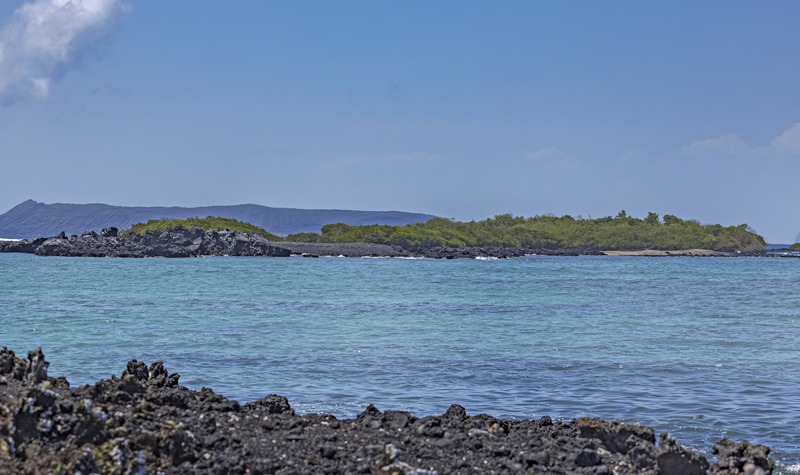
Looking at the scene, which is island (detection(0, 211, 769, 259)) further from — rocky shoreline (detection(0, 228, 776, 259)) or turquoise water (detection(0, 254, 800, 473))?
turquoise water (detection(0, 254, 800, 473))

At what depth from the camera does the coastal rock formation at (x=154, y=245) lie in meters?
68.9

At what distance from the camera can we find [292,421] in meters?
6.60

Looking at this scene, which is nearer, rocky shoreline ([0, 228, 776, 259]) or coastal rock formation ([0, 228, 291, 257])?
coastal rock formation ([0, 228, 291, 257])

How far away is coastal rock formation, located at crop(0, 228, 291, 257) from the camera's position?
6894 centimetres

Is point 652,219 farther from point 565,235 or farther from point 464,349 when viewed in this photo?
point 464,349

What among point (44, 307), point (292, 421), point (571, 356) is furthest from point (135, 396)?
point (44, 307)

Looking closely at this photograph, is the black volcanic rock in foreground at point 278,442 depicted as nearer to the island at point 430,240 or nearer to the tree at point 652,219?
the island at point 430,240

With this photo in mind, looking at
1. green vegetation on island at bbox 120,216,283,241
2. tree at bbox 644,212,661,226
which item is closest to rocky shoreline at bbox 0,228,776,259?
green vegetation on island at bbox 120,216,283,241

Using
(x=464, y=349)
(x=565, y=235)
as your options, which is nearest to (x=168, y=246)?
(x=464, y=349)

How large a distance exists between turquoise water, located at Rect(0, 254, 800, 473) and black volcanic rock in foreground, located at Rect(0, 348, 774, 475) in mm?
1655

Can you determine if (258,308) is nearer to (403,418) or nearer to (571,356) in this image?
(571,356)

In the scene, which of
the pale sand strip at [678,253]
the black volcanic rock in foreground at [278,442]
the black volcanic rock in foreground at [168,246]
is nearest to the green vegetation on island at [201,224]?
the black volcanic rock in foreground at [168,246]

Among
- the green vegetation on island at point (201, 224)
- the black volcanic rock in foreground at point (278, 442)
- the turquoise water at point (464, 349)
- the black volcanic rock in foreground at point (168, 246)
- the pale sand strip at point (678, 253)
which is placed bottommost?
the turquoise water at point (464, 349)

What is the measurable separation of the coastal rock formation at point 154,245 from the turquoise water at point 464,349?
44537mm
